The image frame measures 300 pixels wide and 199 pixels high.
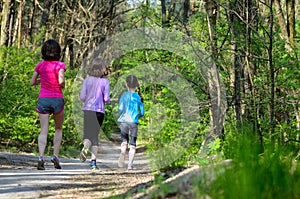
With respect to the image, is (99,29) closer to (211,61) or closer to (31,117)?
(31,117)

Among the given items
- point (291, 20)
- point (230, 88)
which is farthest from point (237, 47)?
point (291, 20)

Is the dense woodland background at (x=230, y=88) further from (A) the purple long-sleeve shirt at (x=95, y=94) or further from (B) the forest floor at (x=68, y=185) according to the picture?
(A) the purple long-sleeve shirt at (x=95, y=94)

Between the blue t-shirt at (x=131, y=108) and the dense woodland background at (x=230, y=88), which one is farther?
the blue t-shirt at (x=131, y=108)

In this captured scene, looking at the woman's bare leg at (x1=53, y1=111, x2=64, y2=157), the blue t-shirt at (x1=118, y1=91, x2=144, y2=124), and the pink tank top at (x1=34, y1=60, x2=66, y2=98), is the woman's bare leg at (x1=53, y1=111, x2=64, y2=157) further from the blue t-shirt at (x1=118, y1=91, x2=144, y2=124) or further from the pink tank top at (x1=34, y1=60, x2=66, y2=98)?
the blue t-shirt at (x1=118, y1=91, x2=144, y2=124)

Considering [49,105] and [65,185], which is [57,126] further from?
[65,185]

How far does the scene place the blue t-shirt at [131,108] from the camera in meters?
9.56

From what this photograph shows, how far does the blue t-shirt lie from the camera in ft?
31.4

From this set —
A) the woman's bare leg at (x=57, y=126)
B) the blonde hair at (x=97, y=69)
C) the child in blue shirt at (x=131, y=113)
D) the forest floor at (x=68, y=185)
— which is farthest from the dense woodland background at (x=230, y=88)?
the blonde hair at (x=97, y=69)

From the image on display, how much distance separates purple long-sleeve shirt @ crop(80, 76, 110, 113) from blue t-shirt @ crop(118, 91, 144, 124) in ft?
1.61

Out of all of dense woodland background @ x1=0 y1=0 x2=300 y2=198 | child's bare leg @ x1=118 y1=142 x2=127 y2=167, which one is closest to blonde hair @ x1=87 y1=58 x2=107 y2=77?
child's bare leg @ x1=118 y1=142 x2=127 y2=167

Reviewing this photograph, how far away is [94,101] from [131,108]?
0.76m

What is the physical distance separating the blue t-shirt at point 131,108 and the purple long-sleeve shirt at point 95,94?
0.49 metres

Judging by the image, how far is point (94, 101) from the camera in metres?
9.11

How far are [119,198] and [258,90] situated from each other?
19.1 feet
